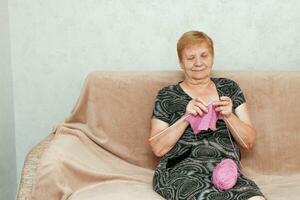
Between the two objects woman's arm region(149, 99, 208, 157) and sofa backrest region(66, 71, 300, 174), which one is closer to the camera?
woman's arm region(149, 99, 208, 157)

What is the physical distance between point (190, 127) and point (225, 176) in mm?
331

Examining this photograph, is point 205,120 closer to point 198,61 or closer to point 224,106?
point 224,106

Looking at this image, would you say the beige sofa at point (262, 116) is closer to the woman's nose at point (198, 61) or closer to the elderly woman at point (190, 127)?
the elderly woman at point (190, 127)

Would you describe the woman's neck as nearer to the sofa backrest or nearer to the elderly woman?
the elderly woman

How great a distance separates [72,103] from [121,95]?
0.52 meters

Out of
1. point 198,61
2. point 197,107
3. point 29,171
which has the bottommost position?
point 29,171

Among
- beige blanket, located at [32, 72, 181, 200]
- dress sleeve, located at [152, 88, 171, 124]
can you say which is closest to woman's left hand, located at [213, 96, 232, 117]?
dress sleeve, located at [152, 88, 171, 124]

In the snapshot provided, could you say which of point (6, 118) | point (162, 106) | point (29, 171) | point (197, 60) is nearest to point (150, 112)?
point (162, 106)

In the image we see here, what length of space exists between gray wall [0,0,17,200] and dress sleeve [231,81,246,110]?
4.14 ft

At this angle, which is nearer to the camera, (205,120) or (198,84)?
(205,120)

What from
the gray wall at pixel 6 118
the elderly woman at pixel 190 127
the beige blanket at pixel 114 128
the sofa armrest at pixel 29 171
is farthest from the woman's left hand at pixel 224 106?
the gray wall at pixel 6 118

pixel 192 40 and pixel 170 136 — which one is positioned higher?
pixel 192 40

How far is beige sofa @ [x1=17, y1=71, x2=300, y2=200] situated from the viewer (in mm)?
2225

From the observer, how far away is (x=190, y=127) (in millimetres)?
2070
